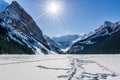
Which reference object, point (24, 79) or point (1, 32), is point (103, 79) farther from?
point (1, 32)

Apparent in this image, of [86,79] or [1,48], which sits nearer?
[86,79]

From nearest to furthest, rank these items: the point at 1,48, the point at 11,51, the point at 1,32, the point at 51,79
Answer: the point at 51,79, the point at 1,48, the point at 11,51, the point at 1,32

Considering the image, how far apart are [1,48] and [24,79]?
122m

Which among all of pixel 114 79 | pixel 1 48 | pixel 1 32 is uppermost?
pixel 1 32

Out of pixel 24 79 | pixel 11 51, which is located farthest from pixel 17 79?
pixel 11 51

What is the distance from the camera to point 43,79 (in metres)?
12.6

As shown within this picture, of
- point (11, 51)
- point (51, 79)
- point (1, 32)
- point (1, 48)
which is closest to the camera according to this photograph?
point (51, 79)

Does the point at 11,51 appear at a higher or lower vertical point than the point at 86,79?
higher

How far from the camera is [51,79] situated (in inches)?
502

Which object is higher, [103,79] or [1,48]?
[1,48]

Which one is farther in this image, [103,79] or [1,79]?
[103,79]

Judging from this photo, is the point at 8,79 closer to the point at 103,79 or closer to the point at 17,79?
the point at 17,79

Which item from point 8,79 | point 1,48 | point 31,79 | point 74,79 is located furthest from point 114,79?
point 1,48

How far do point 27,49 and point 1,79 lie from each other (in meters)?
186
